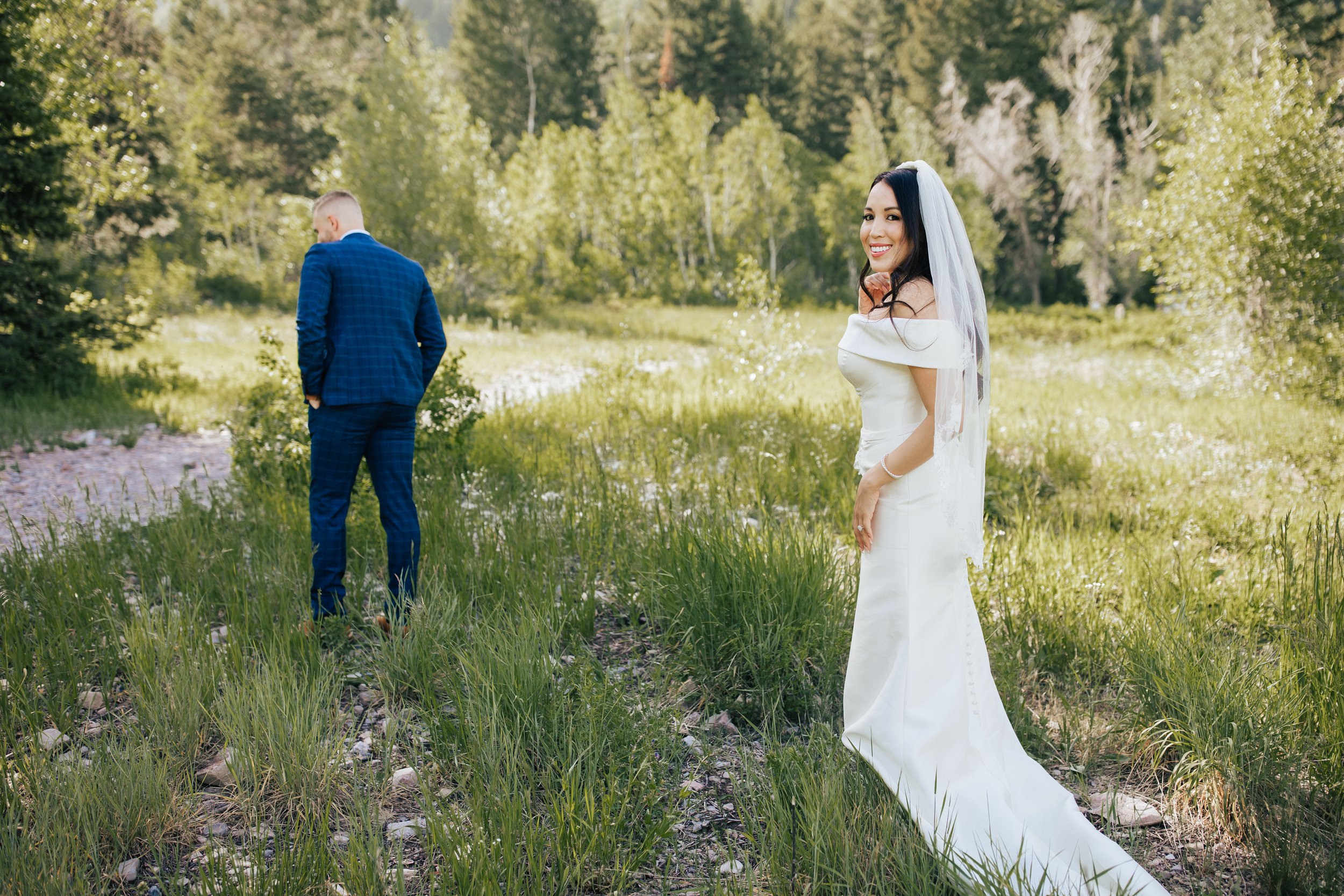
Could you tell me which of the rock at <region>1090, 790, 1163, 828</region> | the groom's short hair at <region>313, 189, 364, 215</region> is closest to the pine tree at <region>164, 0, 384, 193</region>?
the groom's short hair at <region>313, 189, 364, 215</region>

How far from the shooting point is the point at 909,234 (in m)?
3.04

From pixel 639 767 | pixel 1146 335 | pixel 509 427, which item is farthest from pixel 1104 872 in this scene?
pixel 1146 335

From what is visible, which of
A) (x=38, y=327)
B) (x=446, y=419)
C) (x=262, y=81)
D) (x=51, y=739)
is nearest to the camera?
(x=51, y=739)

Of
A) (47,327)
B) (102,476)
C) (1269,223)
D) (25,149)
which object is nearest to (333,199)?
(102,476)

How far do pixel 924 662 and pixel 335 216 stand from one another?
4.13 m

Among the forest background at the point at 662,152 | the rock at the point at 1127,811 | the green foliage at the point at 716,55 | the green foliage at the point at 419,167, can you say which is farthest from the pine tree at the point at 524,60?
the rock at the point at 1127,811

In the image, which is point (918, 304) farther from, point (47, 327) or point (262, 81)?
point (262, 81)

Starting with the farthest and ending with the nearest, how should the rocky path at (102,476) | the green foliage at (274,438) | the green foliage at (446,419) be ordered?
the green foliage at (446,419) < the green foliage at (274,438) < the rocky path at (102,476)

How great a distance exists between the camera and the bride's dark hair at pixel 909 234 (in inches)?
119

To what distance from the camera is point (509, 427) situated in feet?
31.2

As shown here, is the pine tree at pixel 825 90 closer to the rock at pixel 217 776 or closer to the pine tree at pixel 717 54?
the pine tree at pixel 717 54

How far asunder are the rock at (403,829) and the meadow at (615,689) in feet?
0.07

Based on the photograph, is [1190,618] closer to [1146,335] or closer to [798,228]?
[1146,335]

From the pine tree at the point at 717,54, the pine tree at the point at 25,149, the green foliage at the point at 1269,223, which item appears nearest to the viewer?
the pine tree at the point at 25,149
